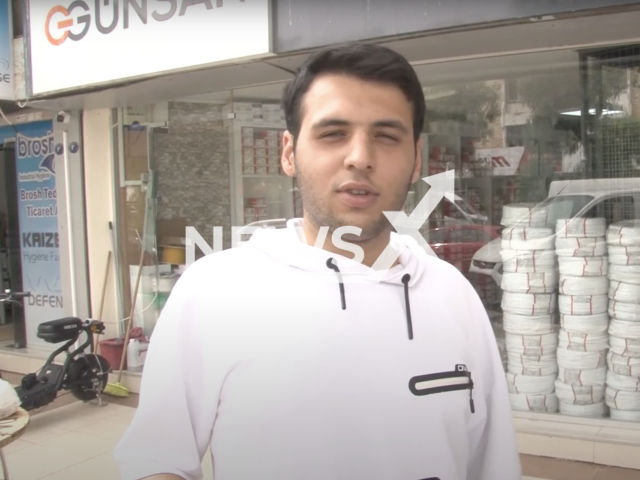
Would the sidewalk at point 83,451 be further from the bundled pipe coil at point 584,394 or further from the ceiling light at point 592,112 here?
the ceiling light at point 592,112

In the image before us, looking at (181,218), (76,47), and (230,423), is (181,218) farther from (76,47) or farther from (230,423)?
(230,423)

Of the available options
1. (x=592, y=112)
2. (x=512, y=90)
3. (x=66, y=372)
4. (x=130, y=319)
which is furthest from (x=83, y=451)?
(x=592, y=112)

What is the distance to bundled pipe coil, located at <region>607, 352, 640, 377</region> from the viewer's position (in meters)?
3.60

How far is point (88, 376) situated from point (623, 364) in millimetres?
3827

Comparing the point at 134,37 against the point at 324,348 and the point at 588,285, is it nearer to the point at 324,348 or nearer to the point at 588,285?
the point at 588,285

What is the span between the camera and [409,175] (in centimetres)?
127

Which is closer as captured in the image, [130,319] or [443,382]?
[443,382]

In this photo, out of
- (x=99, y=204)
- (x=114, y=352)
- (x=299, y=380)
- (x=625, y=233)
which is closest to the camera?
(x=299, y=380)

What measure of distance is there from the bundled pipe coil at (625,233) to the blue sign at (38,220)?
4.86m

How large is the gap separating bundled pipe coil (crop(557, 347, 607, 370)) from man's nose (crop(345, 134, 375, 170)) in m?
3.10

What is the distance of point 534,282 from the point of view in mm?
3818

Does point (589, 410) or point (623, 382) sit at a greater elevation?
point (623, 382)

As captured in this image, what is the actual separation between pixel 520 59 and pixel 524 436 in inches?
91.1

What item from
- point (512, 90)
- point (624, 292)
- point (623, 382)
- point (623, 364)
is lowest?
point (623, 382)
